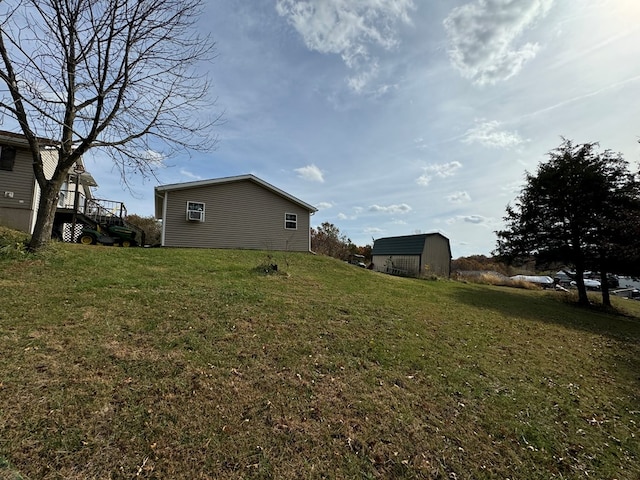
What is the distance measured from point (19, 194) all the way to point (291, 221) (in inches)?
473

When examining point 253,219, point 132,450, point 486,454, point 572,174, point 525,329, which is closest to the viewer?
point 132,450

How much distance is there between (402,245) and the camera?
89.6 feet

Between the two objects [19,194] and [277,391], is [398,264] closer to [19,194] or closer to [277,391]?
[277,391]

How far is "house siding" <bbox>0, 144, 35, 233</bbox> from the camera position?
39.3 feet

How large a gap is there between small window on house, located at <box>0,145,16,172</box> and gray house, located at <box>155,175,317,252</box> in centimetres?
530

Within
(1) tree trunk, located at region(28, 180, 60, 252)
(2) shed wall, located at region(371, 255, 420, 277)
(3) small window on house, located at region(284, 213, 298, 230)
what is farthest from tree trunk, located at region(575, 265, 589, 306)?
(1) tree trunk, located at region(28, 180, 60, 252)

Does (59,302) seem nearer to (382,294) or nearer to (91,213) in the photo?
(382,294)

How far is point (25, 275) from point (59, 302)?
2.31 m

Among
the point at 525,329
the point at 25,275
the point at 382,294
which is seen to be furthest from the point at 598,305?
the point at 25,275

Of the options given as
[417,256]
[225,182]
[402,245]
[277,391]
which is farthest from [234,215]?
[402,245]

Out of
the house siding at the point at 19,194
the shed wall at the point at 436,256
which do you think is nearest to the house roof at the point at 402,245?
the shed wall at the point at 436,256

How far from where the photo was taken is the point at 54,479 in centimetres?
221

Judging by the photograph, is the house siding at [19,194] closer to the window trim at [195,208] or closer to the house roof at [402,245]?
the window trim at [195,208]

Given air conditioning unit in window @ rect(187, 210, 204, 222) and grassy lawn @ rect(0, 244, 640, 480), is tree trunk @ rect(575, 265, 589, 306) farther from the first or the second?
air conditioning unit in window @ rect(187, 210, 204, 222)
